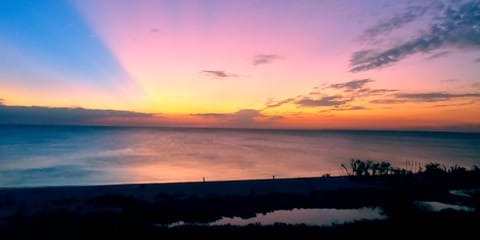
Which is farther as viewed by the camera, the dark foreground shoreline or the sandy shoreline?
the sandy shoreline

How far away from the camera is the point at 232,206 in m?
35.8

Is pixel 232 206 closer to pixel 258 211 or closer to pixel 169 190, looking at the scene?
pixel 258 211

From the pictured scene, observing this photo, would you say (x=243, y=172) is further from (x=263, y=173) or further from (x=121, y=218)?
(x=121, y=218)

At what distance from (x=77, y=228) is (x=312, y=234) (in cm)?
1671

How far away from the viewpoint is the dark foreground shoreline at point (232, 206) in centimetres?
2486

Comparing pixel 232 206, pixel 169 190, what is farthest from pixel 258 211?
pixel 169 190

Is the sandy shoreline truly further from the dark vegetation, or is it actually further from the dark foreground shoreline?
the dark vegetation

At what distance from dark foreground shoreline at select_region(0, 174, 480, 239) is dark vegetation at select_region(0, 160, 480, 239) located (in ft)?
0.21

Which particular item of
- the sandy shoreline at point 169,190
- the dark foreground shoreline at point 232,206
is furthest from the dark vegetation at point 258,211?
the sandy shoreline at point 169,190

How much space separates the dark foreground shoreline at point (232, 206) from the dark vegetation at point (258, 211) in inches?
2.5

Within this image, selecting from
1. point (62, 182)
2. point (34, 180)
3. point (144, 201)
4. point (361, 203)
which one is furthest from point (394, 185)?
point (34, 180)

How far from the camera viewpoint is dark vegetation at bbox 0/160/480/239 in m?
24.5

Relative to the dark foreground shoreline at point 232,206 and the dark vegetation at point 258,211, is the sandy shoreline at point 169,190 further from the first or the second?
the dark vegetation at point 258,211

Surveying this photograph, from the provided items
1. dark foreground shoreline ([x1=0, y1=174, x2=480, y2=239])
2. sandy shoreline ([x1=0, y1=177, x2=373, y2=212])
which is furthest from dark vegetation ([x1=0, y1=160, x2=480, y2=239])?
sandy shoreline ([x1=0, y1=177, x2=373, y2=212])
